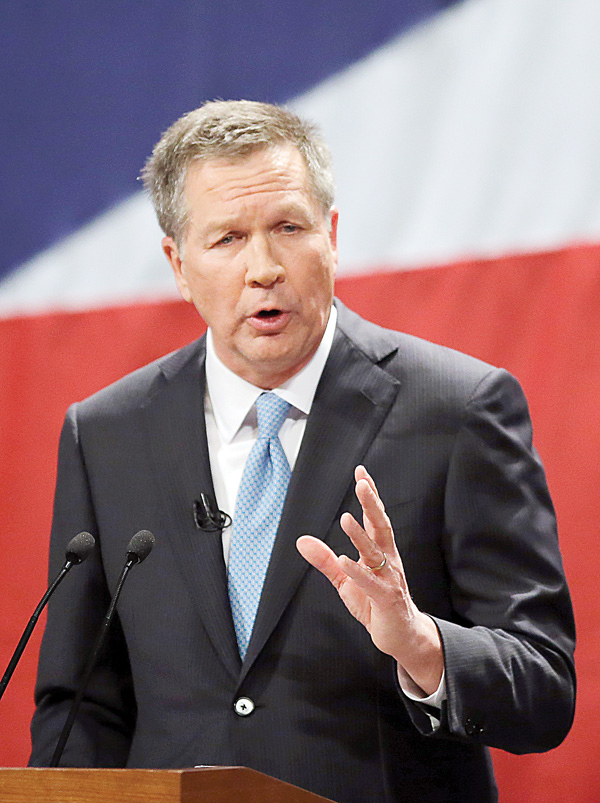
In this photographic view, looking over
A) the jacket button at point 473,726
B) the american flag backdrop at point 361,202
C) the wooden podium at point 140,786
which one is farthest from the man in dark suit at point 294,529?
the wooden podium at point 140,786

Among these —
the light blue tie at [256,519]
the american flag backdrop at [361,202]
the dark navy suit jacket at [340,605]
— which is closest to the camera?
the dark navy suit jacket at [340,605]

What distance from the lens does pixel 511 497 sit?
1.70 m

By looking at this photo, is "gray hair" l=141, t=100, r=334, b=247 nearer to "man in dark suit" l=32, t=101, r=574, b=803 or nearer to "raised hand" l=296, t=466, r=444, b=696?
"man in dark suit" l=32, t=101, r=574, b=803

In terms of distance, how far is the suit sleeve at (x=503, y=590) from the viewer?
147 cm

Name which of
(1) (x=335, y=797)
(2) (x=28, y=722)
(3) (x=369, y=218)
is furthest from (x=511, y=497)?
(2) (x=28, y=722)

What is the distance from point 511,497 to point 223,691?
568 mm

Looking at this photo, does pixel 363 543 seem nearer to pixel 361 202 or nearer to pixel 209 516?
pixel 209 516

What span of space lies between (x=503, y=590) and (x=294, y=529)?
1.15 ft

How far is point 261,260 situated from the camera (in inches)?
71.2

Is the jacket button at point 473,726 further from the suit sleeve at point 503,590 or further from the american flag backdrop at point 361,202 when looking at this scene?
the american flag backdrop at point 361,202

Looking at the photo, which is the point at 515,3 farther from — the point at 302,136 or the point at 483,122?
the point at 302,136

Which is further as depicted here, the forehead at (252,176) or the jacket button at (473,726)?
the forehead at (252,176)

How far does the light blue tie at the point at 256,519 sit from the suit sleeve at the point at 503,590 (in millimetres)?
298

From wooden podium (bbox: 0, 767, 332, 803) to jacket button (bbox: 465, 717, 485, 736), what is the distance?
0.45 metres
